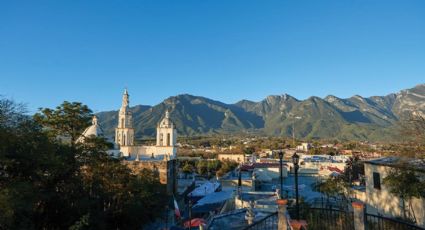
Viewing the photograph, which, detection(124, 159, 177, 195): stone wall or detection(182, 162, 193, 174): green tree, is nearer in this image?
detection(124, 159, 177, 195): stone wall

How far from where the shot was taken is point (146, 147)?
127ft

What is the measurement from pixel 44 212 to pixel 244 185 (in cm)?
2572

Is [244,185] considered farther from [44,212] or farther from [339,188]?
[44,212]

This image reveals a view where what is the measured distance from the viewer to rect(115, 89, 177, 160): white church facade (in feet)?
123

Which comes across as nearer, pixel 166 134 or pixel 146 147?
pixel 166 134

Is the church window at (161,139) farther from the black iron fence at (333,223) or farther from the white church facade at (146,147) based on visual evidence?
the black iron fence at (333,223)

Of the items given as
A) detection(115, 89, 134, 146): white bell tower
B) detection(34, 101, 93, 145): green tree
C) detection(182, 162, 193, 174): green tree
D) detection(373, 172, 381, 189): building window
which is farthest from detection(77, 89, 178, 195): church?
detection(182, 162, 193, 174): green tree

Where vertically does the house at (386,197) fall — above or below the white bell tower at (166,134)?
below

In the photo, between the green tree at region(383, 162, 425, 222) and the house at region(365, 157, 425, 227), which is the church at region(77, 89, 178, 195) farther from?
the green tree at region(383, 162, 425, 222)

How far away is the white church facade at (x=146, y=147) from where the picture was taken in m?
37.3

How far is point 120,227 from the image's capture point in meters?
18.6

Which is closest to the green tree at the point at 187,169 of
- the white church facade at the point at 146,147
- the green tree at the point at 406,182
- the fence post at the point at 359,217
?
the white church facade at the point at 146,147

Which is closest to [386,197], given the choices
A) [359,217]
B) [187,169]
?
[359,217]

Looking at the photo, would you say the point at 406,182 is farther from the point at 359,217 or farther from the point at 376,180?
the point at 359,217
